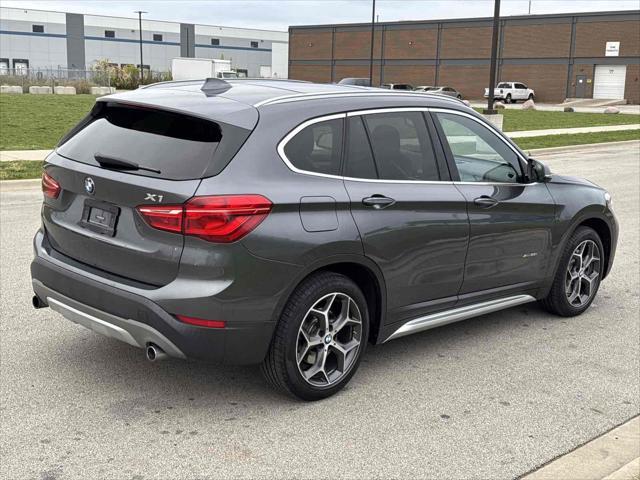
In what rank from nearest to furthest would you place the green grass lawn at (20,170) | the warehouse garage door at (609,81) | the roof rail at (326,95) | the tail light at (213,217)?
the tail light at (213,217) → the roof rail at (326,95) → the green grass lawn at (20,170) → the warehouse garage door at (609,81)

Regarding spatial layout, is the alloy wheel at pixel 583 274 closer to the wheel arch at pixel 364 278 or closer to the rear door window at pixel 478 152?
the rear door window at pixel 478 152

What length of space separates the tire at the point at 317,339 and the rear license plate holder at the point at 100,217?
1019mm

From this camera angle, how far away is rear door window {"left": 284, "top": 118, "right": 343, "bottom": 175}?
13.6 feet

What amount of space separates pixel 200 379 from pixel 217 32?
101691mm

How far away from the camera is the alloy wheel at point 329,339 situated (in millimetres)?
4199

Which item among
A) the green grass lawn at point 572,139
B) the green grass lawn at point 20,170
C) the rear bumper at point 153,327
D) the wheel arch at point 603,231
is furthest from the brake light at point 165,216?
the green grass lawn at point 572,139

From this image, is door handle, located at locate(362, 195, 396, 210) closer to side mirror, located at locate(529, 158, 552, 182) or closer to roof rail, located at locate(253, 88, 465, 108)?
roof rail, located at locate(253, 88, 465, 108)

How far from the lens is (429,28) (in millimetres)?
76125

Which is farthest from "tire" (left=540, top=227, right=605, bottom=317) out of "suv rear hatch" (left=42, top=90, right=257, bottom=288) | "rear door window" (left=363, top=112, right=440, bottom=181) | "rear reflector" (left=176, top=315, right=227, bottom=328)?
"rear reflector" (left=176, top=315, right=227, bottom=328)

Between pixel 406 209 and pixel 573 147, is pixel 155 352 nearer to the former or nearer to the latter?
pixel 406 209

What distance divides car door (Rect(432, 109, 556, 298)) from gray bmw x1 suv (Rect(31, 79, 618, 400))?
0.06ft

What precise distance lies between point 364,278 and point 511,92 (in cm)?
6312

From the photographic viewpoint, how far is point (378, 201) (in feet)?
14.4

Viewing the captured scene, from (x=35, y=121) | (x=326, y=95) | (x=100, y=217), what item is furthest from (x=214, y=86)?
(x=35, y=121)
